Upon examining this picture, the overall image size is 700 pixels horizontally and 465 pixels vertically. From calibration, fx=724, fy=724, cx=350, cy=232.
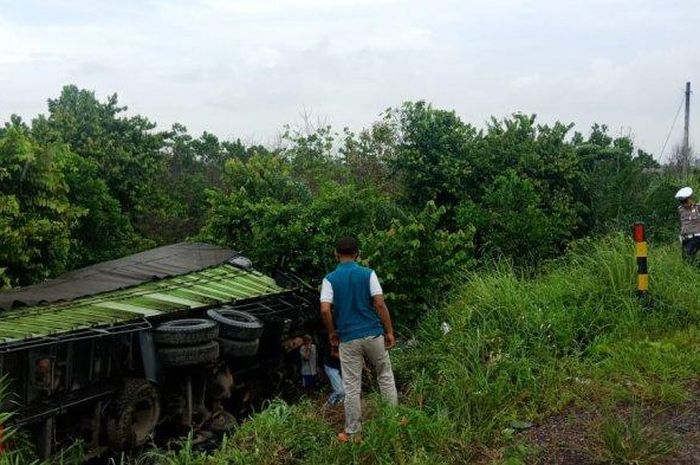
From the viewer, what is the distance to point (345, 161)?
21.3 meters

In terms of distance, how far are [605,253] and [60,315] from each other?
237 inches

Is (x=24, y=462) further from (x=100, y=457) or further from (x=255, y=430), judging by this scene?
(x=255, y=430)

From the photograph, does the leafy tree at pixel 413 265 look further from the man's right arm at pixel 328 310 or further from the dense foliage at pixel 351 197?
the man's right arm at pixel 328 310

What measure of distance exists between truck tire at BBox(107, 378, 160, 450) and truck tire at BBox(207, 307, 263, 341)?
1.07 metres

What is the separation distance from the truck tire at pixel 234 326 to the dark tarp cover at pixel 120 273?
1.67 m

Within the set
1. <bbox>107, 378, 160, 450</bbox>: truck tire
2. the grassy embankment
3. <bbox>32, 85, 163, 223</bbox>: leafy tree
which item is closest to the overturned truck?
<bbox>107, 378, 160, 450</bbox>: truck tire

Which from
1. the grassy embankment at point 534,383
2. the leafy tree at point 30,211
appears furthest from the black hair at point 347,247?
the leafy tree at point 30,211

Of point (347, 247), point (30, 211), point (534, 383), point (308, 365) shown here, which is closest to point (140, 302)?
point (308, 365)

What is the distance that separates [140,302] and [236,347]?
1.19 meters

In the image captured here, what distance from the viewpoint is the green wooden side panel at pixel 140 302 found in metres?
6.73

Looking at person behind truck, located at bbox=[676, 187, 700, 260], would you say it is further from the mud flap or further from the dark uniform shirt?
the mud flap

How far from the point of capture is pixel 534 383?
5910mm

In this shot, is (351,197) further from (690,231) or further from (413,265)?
(690,231)

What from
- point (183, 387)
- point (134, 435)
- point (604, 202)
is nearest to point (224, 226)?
point (183, 387)
